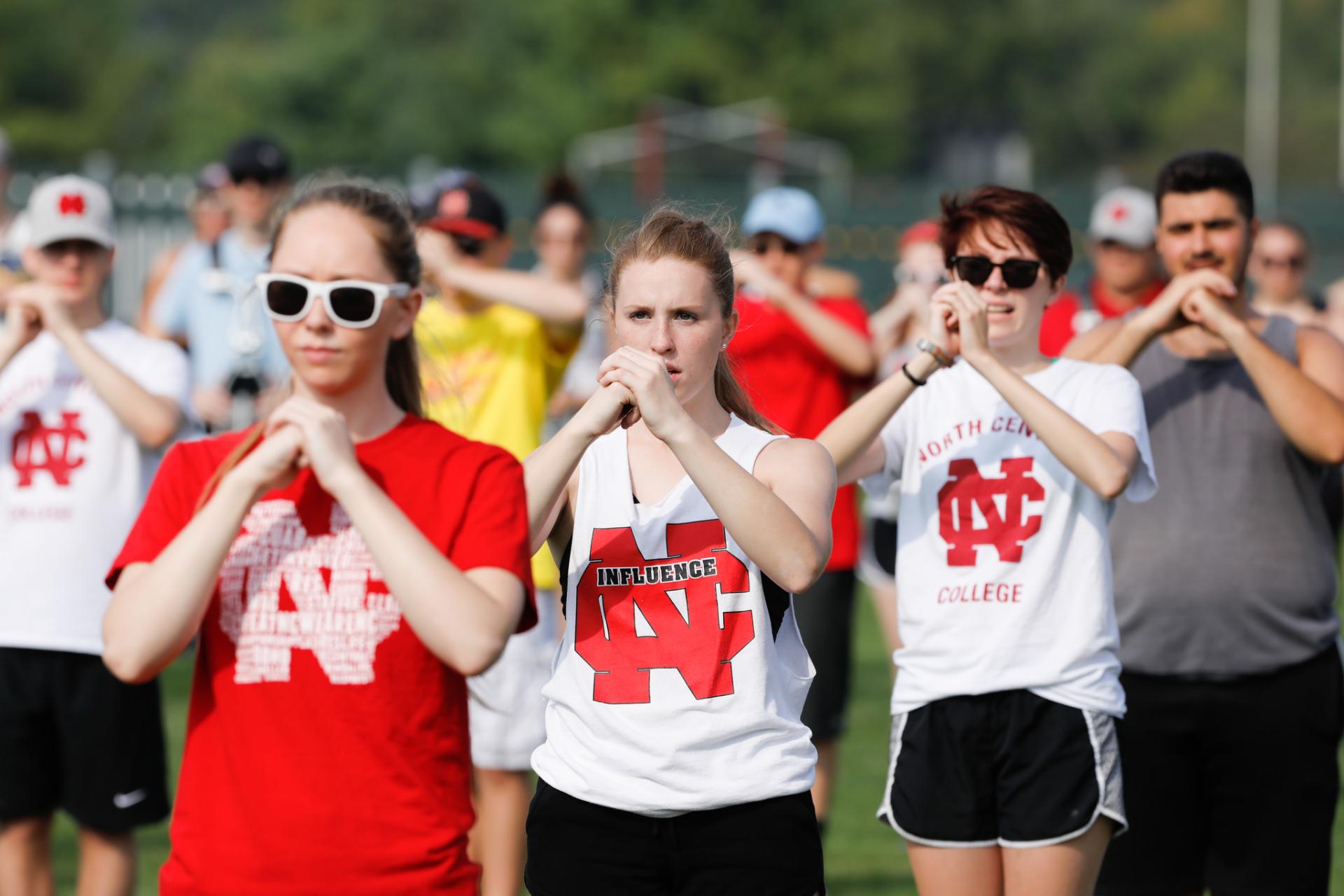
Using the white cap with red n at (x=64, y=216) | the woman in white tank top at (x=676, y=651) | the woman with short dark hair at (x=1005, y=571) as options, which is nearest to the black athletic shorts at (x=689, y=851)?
the woman in white tank top at (x=676, y=651)

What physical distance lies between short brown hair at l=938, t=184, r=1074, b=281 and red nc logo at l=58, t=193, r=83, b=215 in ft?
8.54

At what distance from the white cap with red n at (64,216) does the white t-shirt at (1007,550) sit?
252cm

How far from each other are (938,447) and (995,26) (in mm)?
76437

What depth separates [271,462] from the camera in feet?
9.28

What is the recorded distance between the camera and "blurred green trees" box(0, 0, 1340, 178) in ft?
194

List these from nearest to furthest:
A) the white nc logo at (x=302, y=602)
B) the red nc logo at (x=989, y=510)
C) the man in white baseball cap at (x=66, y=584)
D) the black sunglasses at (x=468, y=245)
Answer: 1. the white nc logo at (x=302, y=602)
2. the red nc logo at (x=989, y=510)
3. the man in white baseball cap at (x=66, y=584)
4. the black sunglasses at (x=468, y=245)

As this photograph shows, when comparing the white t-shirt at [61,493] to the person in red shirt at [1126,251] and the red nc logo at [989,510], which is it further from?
the person in red shirt at [1126,251]

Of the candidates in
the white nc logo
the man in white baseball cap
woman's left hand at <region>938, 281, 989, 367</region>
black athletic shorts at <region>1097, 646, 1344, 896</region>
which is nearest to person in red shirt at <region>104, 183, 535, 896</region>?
the white nc logo

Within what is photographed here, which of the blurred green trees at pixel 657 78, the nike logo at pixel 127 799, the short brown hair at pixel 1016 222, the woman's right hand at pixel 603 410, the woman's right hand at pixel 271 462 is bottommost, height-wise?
the nike logo at pixel 127 799

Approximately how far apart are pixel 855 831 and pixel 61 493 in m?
3.55

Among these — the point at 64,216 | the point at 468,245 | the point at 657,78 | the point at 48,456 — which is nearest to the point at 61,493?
the point at 48,456

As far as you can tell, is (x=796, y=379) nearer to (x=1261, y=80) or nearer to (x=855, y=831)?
(x=855, y=831)

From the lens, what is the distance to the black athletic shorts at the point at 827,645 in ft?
21.7

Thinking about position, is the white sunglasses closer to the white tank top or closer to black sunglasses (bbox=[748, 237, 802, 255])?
the white tank top
